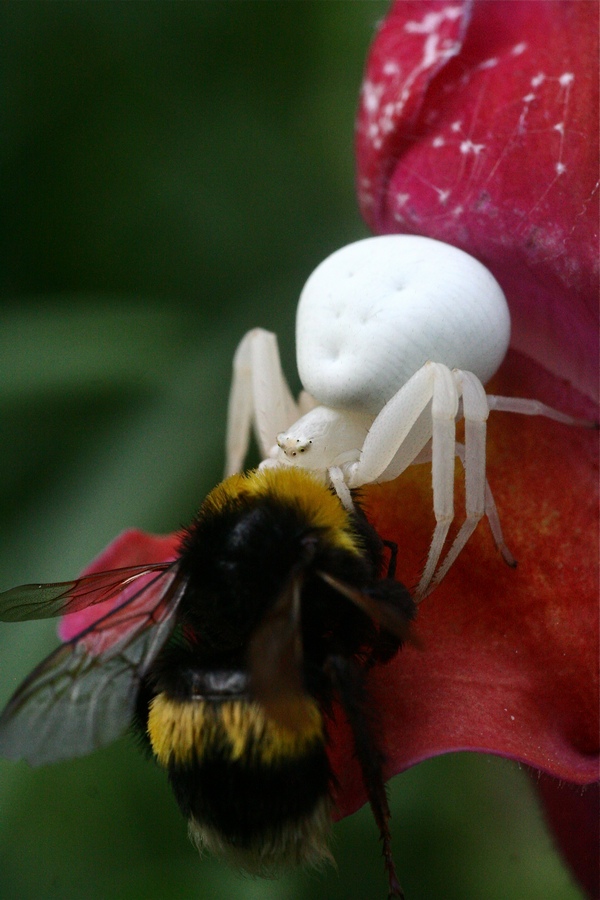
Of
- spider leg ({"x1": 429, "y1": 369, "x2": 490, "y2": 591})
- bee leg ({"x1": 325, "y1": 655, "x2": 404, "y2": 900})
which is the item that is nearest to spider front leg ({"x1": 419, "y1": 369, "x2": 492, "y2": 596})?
spider leg ({"x1": 429, "y1": 369, "x2": 490, "y2": 591})

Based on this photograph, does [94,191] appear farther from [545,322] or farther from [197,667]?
[197,667]

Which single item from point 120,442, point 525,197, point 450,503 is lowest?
point 120,442

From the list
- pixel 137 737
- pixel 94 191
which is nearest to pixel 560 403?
pixel 137 737

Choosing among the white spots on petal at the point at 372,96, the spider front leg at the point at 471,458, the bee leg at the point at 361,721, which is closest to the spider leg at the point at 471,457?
the spider front leg at the point at 471,458

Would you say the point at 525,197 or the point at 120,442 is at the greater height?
the point at 525,197

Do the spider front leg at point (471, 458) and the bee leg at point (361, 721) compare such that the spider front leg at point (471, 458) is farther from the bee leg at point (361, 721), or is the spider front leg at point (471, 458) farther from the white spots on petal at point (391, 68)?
the white spots on petal at point (391, 68)

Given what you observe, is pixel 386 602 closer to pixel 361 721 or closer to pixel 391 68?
pixel 361 721
